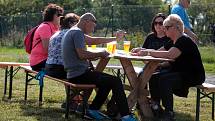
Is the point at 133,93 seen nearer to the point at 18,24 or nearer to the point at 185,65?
the point at 185,65

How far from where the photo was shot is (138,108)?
7828mm

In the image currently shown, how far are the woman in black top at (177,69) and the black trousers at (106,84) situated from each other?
54cm

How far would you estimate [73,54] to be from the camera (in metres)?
6.87

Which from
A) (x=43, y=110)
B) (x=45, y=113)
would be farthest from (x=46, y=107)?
(x=45, y=113)

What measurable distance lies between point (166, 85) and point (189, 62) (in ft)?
1.46

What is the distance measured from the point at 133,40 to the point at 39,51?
14.9 metres

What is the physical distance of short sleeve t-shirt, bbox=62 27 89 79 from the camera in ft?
22.3

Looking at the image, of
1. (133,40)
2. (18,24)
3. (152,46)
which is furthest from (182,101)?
(18,24)

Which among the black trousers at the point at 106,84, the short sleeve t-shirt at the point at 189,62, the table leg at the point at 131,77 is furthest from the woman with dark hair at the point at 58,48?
the short sleeve t-shirt at the point at 189,62

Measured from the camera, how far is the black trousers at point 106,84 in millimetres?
6656

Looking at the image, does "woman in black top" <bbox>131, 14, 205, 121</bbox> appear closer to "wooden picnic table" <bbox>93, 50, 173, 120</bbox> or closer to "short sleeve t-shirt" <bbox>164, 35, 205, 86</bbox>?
"short sleeve t-shirt" <bbox>164, 35, 205, 86</bbox>

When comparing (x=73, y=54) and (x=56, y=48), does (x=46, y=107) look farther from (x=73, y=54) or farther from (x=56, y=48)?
(x=73, y=54)

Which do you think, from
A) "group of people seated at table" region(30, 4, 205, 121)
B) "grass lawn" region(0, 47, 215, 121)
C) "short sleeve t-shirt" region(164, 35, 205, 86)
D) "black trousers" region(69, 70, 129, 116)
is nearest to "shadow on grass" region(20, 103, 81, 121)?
"grass lawn" region(0, 47, 215, 121)

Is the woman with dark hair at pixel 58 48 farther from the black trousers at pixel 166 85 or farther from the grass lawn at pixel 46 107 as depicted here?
the black trousers at pixel 166 85
